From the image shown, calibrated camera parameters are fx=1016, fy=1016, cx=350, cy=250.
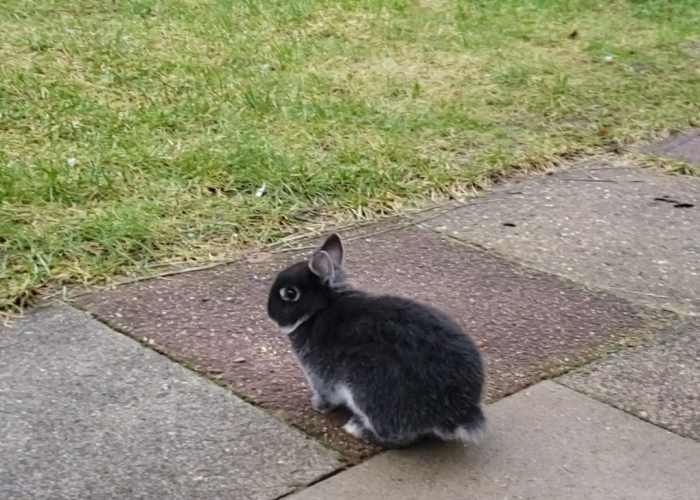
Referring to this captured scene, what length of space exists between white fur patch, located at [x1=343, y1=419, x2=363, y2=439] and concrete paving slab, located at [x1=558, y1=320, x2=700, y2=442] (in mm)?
875

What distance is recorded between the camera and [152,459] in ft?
10.6

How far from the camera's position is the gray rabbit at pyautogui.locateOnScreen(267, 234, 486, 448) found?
320 centimetres

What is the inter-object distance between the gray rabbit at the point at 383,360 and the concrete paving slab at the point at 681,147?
12.1 ft

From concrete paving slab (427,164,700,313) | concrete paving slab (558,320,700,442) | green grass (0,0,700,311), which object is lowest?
concrete paving slab (558,320,700,442)

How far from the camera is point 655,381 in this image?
3.84 meters

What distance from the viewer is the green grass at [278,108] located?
16.4 feet

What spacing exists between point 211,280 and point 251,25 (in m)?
4.70

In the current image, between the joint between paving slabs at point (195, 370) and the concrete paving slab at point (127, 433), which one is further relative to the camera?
the joint between paving slabs at point (195, 370)

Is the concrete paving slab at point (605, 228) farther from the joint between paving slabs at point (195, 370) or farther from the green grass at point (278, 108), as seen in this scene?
the joint between paving slabs at point (195, 370)

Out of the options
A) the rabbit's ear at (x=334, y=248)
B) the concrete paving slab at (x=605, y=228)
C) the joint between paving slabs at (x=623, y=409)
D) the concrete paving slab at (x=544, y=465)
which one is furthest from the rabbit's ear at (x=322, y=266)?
the concrete paving slab at (x=605, y=228)

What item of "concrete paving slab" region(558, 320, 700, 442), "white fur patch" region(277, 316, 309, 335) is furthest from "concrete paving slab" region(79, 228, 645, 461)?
"white fur patch" region(277, 316, 309, 335)

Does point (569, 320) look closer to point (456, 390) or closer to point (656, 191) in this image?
point (456, 390)

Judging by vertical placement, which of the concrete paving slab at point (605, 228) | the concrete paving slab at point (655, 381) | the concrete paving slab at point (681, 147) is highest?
the concrete paving slab at point (681, 147)

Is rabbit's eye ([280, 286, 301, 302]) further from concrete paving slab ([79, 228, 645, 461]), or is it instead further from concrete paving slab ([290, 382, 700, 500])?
concrete paving slab ([290, 382, 700, 500])
